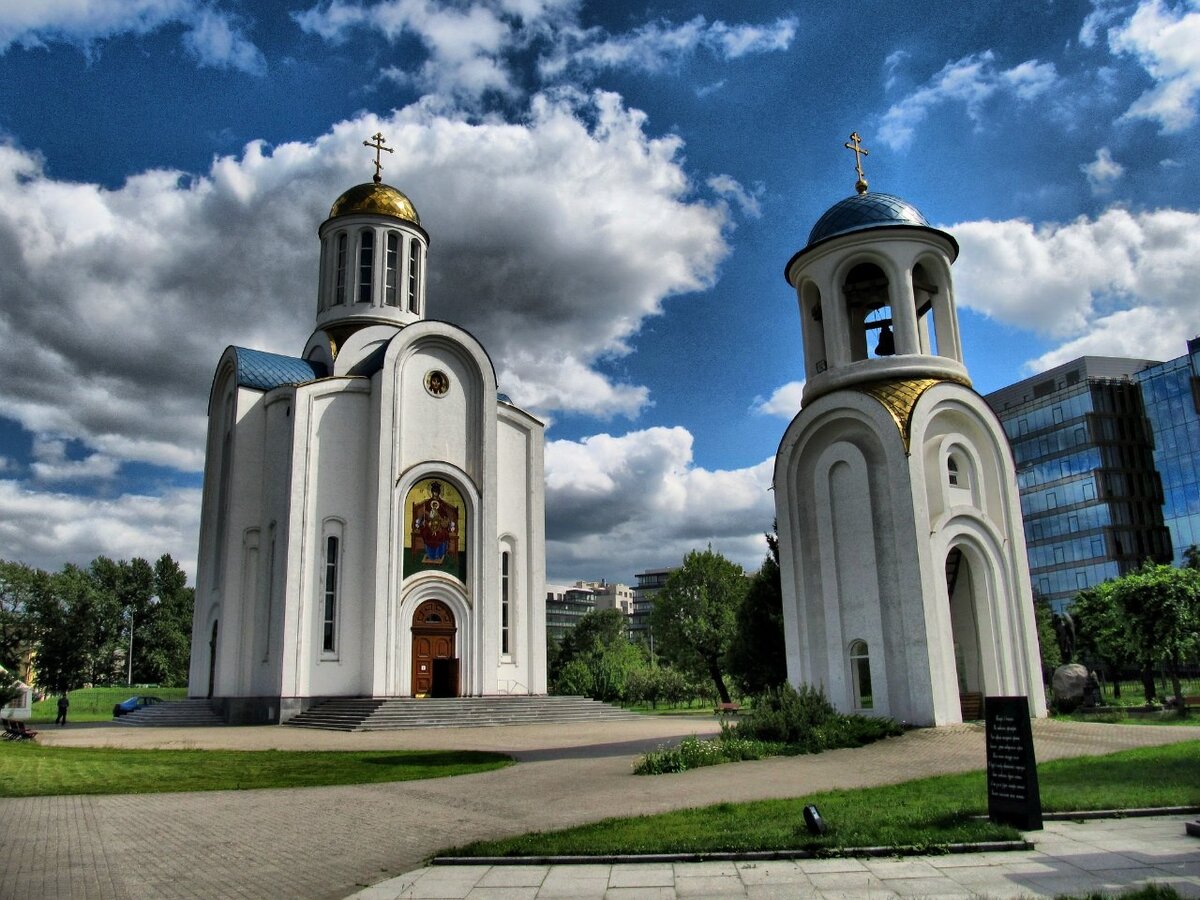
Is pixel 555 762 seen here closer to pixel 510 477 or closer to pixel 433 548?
pixel 433 548

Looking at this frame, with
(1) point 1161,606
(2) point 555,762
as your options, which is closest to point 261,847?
(2) point 555,762

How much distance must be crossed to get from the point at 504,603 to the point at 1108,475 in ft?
172

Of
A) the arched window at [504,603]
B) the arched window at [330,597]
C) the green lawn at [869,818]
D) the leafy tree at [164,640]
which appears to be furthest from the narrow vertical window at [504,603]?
the leafy tree at [164,640]

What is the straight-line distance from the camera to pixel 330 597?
28.7 m

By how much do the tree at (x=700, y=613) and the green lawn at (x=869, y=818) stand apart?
33726mm

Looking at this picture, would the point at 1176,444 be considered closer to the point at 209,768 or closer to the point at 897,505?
the point at 897,505

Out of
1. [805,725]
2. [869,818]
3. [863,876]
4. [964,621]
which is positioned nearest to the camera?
[863,876]

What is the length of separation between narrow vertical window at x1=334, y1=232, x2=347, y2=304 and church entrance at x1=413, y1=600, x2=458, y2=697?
14.0 m

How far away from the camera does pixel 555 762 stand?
14992 millimetres

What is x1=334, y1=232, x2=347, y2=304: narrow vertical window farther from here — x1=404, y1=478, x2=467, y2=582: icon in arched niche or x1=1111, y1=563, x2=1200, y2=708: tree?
x1=1111, y1=563, x2=1200, y2=708: tree

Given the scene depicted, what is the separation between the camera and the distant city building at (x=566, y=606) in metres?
147

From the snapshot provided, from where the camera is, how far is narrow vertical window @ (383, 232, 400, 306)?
119 ft

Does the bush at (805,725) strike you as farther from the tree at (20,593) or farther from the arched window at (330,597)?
the tree at (20,593)

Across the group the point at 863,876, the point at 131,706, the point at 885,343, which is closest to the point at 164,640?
the point at 131,706
